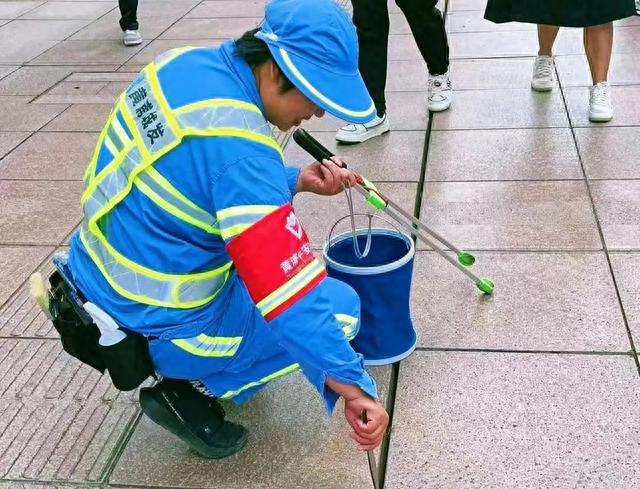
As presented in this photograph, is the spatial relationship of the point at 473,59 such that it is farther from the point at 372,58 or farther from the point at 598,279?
the point at 598,279

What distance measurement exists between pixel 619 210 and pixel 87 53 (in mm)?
4938

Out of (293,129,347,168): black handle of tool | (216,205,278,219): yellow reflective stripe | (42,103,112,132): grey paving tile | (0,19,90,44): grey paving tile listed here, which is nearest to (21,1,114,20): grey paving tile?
(0,19,90,44): grey paving tile

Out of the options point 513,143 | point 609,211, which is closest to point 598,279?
point 609,211

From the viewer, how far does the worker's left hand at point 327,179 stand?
102 inches

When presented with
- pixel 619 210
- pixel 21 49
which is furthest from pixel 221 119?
pixel 21 49

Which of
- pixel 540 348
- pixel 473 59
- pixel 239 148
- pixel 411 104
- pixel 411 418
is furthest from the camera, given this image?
pixel 473 59

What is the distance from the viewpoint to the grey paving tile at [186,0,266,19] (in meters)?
7.81

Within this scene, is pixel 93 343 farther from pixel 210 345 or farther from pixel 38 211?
pixel 38 211

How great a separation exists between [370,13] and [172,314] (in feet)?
9.57

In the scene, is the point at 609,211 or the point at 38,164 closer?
the point at 609,211

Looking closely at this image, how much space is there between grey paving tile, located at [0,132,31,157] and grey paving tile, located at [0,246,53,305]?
53.5 inches

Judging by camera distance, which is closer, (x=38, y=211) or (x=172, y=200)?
(x=172, y=200)

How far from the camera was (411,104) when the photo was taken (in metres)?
5.34

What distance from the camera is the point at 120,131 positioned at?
2.08 metres
